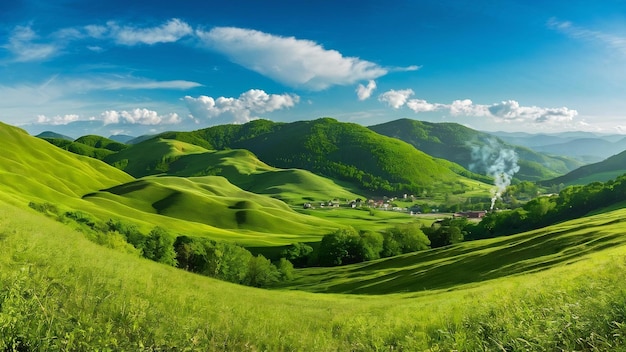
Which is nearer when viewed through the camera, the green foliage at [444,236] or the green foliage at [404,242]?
the green foliage at [404,242]

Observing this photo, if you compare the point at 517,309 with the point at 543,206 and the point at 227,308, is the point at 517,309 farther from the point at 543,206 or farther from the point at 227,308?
the point at 543,206

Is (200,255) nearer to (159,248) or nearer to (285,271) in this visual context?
(159,248)

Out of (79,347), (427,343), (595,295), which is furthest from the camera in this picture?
(595,295)

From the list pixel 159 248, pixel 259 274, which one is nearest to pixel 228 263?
pixel 259 274

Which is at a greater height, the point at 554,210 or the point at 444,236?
the point at 554,210

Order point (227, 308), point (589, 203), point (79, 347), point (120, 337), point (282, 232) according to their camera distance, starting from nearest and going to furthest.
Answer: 1. point (79, 347)
2. point (120, 337)
3. point (227, 308)
4. point (589, 203)
5. point (282, 232)

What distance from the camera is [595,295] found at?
38.5 ft

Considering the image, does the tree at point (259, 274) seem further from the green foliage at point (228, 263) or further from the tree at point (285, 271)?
the tree at point (285, 271)

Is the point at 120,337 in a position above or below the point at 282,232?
above

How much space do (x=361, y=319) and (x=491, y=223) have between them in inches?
6188

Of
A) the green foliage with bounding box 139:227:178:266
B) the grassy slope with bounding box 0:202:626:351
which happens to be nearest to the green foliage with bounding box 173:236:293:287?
the green foliage with bounding box 139:227:178:266

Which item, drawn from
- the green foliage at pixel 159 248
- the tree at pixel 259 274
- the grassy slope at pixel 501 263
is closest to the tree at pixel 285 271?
the tree at pixel 259 274

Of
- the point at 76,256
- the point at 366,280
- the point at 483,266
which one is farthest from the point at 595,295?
the point at 366,280

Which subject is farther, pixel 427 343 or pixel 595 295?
pixel 595 295
